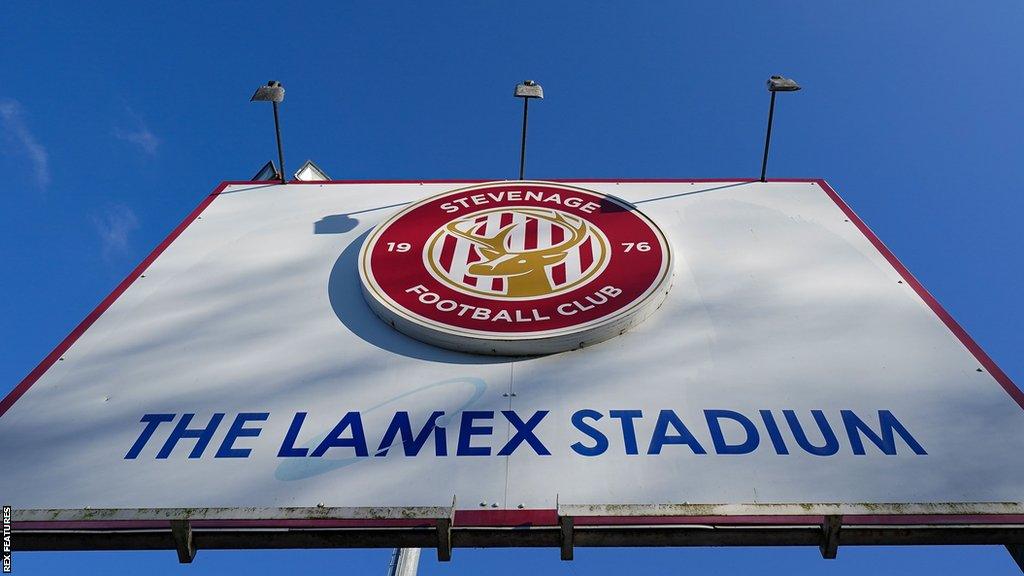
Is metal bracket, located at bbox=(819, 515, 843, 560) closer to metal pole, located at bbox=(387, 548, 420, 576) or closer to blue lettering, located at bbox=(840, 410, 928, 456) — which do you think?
blue lettering, located at bbox=(840, 410, 928, 456)

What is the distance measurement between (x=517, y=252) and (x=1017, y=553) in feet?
10.3

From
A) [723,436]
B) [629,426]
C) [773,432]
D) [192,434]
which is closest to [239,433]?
[192,434]

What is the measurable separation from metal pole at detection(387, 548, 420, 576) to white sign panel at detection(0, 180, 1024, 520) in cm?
257

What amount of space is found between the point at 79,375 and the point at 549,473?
2.73 meters

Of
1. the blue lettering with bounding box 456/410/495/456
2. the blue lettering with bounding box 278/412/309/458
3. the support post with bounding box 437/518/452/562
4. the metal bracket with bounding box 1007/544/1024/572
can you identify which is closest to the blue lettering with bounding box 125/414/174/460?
the blue lettering with bounding box 278/412/309/458

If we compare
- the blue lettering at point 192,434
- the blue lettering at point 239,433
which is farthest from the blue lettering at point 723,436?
the blue lettering at point 192,434

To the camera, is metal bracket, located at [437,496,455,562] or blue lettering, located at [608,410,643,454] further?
blue lettering, located at [608,410,643,454]

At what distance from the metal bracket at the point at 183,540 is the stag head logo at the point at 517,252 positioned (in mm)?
2166

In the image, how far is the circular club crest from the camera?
4.75m

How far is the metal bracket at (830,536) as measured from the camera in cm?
337

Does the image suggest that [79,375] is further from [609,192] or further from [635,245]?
[609,192]

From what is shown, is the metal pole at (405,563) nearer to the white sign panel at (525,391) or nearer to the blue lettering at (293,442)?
the white sign panel at (525,391)

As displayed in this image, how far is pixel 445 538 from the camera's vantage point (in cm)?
339

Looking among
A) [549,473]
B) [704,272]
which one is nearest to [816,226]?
[704,272]
